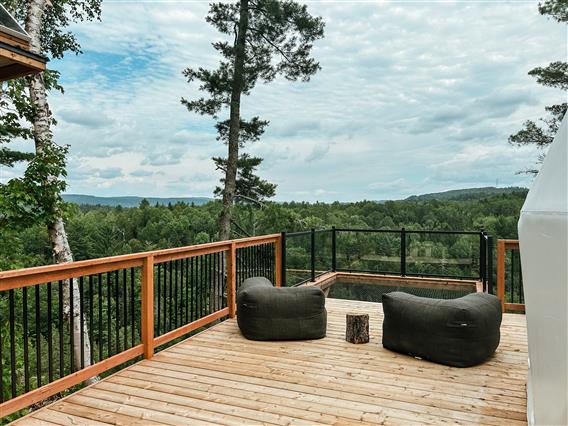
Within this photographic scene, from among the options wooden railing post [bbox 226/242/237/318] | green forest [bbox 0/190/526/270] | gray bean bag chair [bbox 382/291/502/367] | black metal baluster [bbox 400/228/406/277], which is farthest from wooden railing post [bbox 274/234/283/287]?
green forest [bbox 0/190/526/270]

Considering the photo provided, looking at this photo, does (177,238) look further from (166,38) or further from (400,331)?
(400,331)

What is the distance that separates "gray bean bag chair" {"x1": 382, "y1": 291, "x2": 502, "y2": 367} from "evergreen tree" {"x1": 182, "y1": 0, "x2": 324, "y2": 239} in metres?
7.37

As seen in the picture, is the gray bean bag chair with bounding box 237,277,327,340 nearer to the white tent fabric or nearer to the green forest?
the white tent fabric

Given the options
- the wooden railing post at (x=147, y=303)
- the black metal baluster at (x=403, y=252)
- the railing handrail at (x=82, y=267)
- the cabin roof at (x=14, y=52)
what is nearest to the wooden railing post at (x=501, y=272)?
the black metal baluster at (x=403, y=252)

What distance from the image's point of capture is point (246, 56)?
1065 centimetres

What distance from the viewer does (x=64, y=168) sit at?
7637 millimetres

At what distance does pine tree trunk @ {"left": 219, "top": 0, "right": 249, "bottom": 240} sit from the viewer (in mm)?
10484

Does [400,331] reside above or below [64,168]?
below

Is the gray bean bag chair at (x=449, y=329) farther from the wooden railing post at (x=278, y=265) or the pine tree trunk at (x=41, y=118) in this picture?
the pine tree trunk at (x=41, y=118)

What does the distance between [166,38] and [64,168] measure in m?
6.04

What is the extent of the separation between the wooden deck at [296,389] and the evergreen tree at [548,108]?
8.71 meters

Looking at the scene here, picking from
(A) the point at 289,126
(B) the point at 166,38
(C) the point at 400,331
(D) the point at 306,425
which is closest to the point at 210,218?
(A) the point at 289,126

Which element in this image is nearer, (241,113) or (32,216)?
(32,216)

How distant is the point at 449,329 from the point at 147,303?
8.93 feet
